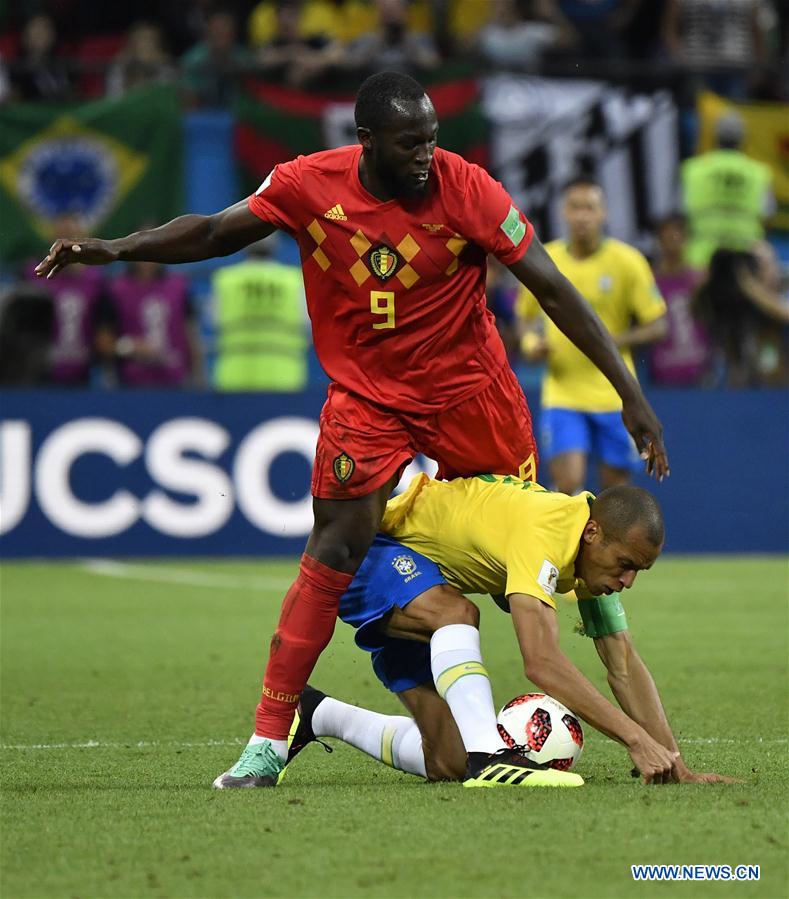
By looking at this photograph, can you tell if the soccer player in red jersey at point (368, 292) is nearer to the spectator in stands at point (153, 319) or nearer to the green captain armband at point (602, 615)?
the green captain armband at point (602, 615)

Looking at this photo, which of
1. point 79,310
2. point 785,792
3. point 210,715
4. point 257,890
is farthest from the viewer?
point 79,310

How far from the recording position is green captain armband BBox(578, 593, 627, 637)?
554 cm

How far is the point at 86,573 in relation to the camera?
12.6m

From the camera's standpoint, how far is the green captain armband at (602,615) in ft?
18.2

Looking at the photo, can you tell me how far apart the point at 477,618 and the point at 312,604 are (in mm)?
521

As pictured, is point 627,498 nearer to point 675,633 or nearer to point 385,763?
point 385,763

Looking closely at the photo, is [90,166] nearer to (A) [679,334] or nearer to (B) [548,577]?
(A) [679,334]

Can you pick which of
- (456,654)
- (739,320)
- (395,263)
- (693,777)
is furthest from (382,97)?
(739,320)

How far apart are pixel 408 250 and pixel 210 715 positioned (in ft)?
7.74

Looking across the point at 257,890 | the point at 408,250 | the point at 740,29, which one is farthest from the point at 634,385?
the point at 740,29

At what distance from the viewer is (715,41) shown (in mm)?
17625

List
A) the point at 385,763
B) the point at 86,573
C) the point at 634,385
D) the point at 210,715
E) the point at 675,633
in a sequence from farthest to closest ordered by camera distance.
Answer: the point at 86,573 → the point at 675,633 → the point at 210,715 → the point at 385,763 → the point at 634,385

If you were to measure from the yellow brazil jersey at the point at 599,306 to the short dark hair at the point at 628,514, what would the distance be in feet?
17.4

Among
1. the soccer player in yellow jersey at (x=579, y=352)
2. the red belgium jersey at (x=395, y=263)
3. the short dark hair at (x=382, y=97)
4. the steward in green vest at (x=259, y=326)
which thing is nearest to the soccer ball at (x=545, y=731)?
the red belgium jersey at (x=395, y=263)
